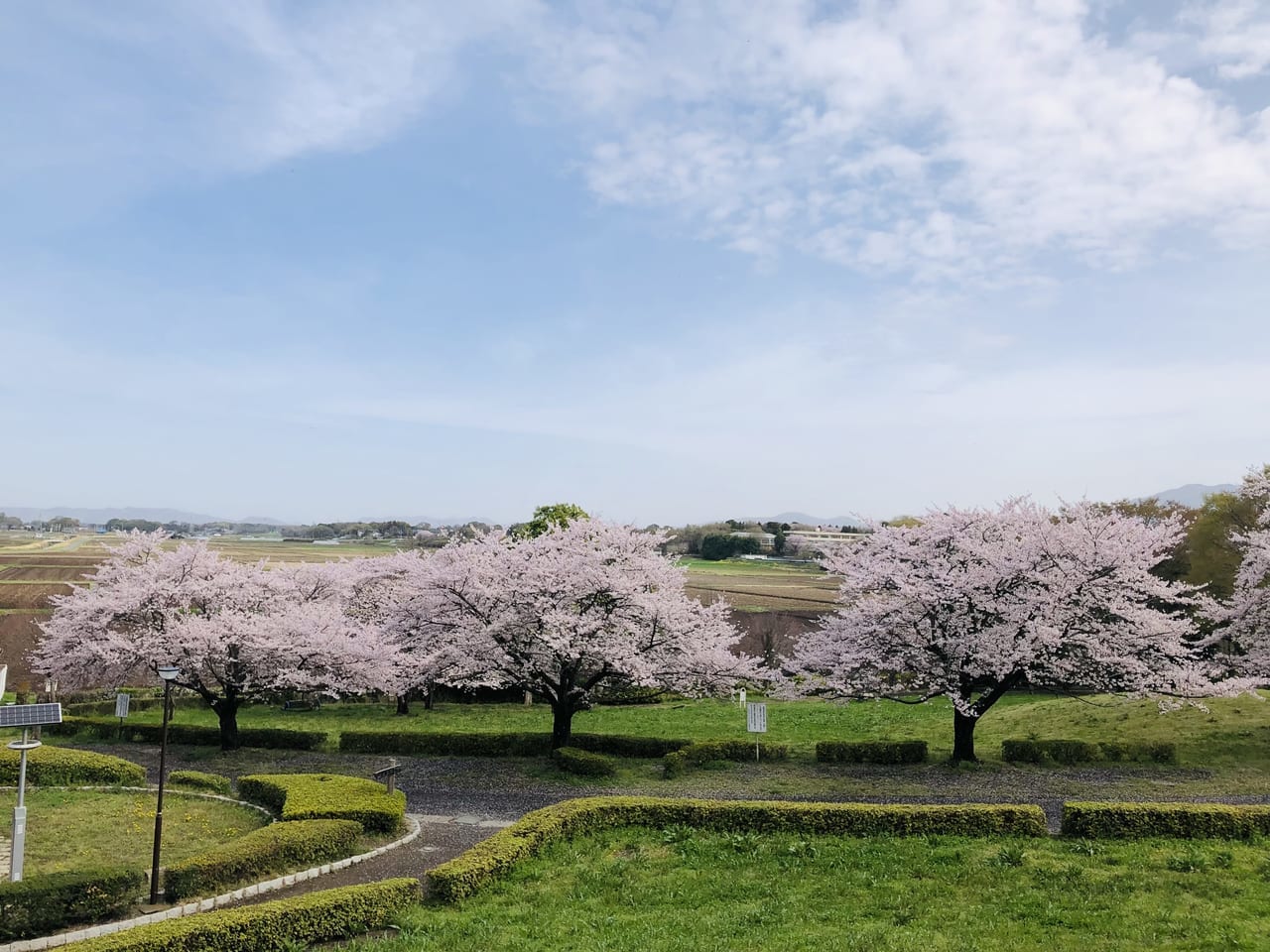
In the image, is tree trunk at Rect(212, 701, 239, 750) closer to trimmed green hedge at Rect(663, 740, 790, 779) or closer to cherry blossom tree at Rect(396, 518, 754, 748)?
cherry blossom tree at Rect(396, 518, 754, 748)

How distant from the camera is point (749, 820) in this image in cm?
1680

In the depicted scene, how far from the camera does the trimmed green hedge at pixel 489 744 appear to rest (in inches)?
1139

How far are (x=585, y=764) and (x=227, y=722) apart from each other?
50.0 feet

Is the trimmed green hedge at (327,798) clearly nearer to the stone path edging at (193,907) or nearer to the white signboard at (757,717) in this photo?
the stone path edging at (193,907)

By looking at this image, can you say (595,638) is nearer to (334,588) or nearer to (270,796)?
(270,796)

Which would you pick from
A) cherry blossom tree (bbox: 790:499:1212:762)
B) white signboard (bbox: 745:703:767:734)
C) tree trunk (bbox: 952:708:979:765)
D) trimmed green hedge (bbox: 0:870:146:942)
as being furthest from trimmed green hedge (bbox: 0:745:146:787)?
tree trunk (bbox: 952:708:979:765)

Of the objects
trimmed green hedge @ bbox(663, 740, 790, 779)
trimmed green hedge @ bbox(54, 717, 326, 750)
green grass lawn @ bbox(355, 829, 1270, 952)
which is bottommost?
trimmed green hedge @ bbox(54, 717, 326, 750)

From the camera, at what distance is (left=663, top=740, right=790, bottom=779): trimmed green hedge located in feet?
84.3

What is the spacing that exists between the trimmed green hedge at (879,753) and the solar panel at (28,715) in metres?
21.1

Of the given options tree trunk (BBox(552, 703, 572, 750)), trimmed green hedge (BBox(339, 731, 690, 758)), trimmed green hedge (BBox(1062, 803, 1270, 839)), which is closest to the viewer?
trimmed green hedge (BBox(1062, 803, 1270, 839))

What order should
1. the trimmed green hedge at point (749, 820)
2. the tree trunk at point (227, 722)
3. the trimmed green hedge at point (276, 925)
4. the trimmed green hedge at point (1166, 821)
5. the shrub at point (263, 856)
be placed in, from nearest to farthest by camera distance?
the trimmed green hedge at point (276, 925)
the shrub at point (263, 856)
the trimmed green hedge at point (1166, 821)
the trimmed green hedge at point (749, 820)
the tree trunk at point (227, 722)

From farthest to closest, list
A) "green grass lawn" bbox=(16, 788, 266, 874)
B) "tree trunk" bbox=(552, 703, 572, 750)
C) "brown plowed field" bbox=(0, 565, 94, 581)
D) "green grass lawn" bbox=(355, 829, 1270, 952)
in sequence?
"brown plowed field" bbox=(0, 565, 94, 581)
"tree trunk" bbox=(552, 703, 572, 750)
"green grass lawn" bbox=(16, 788, 266, 874)
"green grass lawn" bbox=(355, 829, 1270, 952)

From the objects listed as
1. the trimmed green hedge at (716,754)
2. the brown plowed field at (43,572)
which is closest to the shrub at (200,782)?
the trimmed green hedge at (716,754)

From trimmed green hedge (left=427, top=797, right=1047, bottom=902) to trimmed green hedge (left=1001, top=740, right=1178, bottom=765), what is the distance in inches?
431
